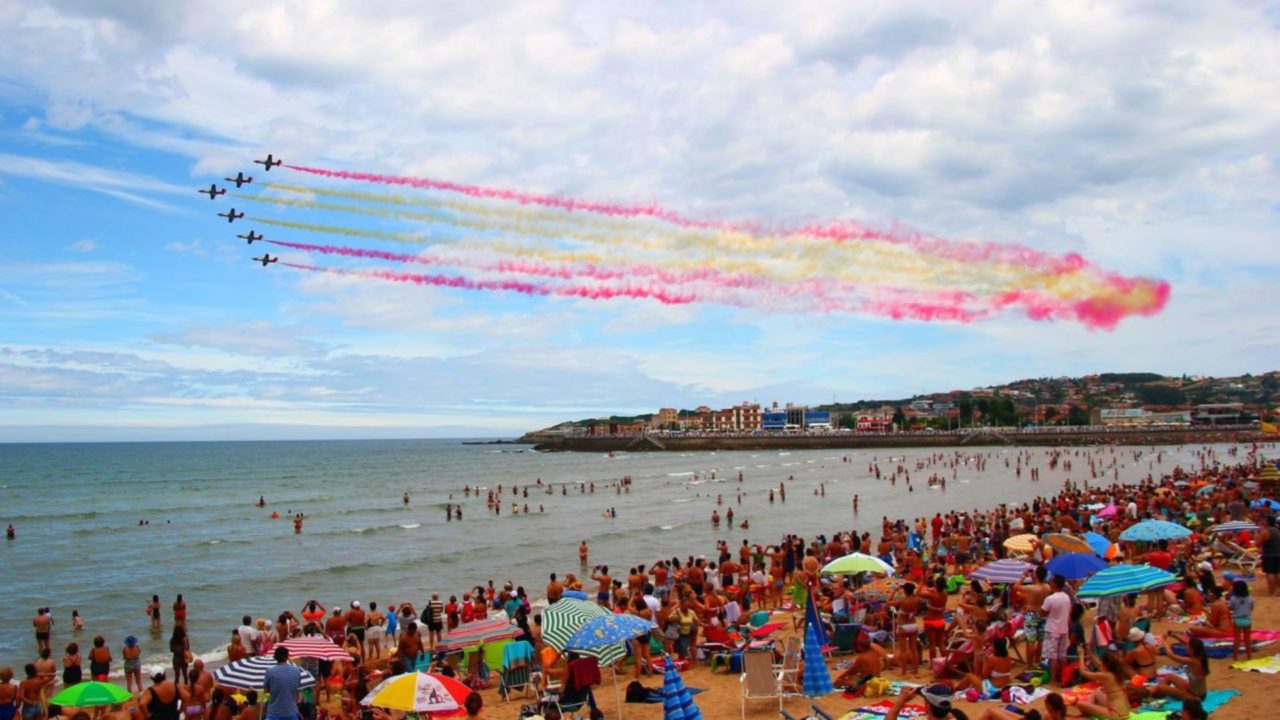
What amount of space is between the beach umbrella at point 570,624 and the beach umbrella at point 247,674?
10.5 feet

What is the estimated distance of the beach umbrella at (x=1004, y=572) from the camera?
13.5m

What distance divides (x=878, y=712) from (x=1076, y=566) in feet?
15.7

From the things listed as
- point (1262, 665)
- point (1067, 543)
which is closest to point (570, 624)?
point (1262, 665)

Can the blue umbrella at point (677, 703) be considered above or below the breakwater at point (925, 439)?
above

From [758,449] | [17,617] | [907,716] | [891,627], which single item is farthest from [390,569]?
[758,449]

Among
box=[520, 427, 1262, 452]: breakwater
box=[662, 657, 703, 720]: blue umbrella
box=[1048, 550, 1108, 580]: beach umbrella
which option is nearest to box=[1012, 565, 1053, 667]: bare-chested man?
box=[1048, 550, 1108, 580]: beach umbrella

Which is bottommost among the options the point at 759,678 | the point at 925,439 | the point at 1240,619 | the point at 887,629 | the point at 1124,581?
the point at 925,439

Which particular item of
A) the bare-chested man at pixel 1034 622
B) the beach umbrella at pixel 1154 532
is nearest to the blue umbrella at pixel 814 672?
the bare-chested man at pixel 1034 622

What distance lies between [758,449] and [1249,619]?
134356 millimetres

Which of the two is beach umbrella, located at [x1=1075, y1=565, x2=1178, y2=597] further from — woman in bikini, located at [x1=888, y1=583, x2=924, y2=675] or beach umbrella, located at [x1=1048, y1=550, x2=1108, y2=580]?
woman in bikini, located at [x1=888, y1=583, x2=924, y2=675]

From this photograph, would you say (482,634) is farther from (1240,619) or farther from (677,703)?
(1240,619)

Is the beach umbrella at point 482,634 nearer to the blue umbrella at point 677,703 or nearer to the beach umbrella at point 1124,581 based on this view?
the blue umbrella at point 677,703

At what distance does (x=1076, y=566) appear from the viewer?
A: 43.1ft

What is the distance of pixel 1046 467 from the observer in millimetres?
77375
